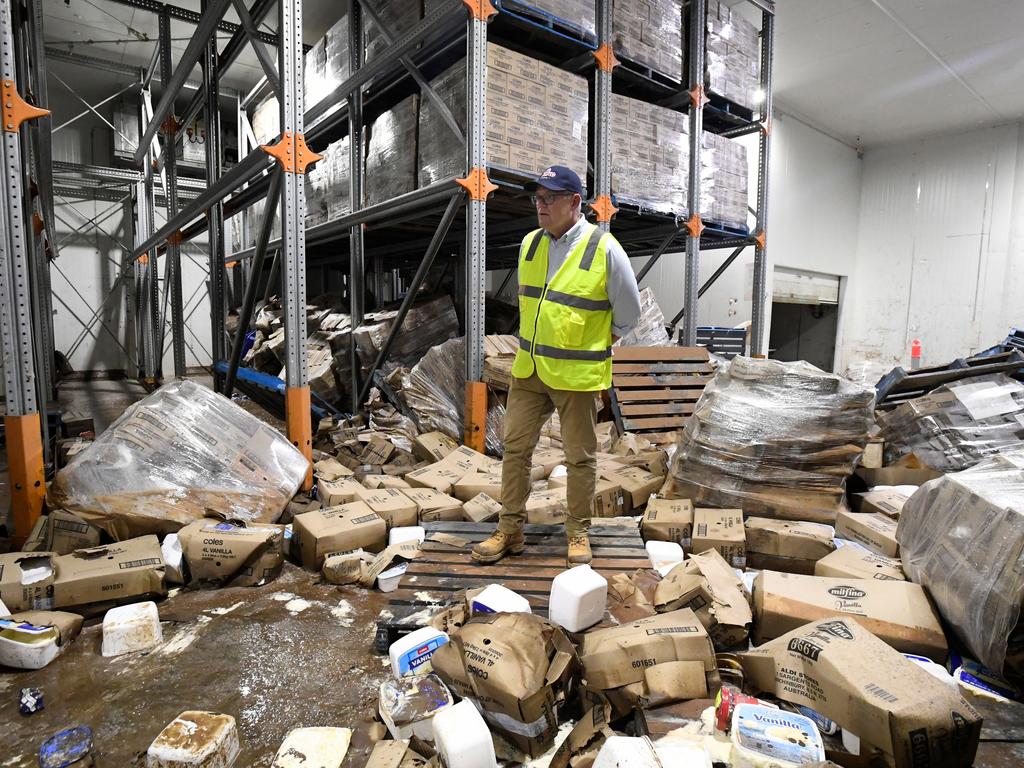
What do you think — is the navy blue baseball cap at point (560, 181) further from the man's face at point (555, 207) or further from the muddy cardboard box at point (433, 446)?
the muddy cardboard box at point (433, 446)

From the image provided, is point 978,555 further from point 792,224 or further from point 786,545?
point 792,224

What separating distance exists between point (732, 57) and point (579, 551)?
20.4 ft

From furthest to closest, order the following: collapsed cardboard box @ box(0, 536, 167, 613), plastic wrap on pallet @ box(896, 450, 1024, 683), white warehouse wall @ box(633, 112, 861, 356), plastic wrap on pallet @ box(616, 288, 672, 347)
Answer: white warehouse wall @ box(633, 112, 861, 356)
plastic wrap on pallet @ box(616, 288, 672, 347)
collapsed cardboard box @ box(0, 536, 167, 613)
plastic wrap on pallet @ box(896, 450, 1024, 683)

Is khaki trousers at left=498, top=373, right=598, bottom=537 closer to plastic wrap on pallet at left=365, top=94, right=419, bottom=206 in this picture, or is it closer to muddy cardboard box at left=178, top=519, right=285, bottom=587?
muddy cardboard box at left=178, top=519, right=285, bottom=587

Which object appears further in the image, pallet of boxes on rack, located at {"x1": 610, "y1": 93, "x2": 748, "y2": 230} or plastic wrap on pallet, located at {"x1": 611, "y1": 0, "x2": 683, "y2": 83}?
pallet of boxes on rack, located at {"x1": 610, "y1": 93, "x2": 748, "y2": 230}

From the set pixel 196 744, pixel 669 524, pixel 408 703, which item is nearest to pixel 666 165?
pixel 669 524

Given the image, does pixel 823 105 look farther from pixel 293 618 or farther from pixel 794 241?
pixel 293 618

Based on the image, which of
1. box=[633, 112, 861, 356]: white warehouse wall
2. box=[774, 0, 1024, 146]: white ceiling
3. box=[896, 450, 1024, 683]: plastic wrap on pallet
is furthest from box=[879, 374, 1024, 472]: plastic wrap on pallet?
box=[633, 112, 861, 356]: white warehouse wall

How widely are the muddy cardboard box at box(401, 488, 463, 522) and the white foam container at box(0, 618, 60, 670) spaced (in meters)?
1.68

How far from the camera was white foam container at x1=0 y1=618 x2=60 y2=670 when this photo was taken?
2.00 m

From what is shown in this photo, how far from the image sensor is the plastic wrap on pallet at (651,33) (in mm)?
5312

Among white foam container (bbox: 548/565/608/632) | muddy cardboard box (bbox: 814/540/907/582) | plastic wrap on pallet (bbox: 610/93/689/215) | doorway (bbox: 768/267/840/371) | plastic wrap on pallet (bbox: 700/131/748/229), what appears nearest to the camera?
white foam container (bbox: 548/565/608/632)

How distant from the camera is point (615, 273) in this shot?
8.63 feet

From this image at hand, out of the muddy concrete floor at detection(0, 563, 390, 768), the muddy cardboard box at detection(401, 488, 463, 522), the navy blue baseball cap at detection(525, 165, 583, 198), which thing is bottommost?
the muddy concrete floor at detection(0, 563, 390, 768)
